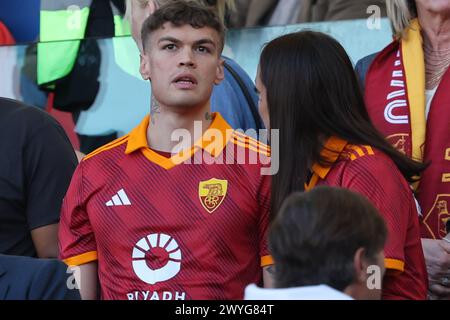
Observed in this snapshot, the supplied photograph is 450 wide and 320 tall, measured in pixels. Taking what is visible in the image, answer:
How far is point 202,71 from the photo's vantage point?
12.5 ft

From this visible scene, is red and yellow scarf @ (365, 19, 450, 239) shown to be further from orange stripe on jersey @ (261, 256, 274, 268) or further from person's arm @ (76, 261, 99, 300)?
person's arm @ (76, 261, 99, 300)

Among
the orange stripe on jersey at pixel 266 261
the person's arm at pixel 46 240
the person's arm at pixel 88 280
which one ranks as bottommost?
the person's arm at pixel 88 280

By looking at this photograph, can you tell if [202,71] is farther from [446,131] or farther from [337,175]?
[446,131]

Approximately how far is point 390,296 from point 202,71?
1032mm

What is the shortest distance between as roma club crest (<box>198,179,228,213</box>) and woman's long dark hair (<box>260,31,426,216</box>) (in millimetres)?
178

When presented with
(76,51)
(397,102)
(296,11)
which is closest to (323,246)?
(397,102)

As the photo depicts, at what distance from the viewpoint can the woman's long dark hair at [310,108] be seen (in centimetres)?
352

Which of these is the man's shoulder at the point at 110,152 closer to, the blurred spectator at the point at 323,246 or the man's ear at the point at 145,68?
the man's ear at the point at 145,68

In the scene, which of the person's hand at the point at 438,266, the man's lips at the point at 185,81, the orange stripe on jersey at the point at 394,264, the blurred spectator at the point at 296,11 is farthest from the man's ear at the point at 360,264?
the blurred spectator at the point at 296,11

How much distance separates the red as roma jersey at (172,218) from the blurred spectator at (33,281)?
0.44 m

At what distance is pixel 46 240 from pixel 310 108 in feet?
3.61

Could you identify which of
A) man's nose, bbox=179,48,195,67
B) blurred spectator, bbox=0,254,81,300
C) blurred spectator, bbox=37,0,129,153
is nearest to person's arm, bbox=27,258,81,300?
blurred spectator, bbox=0,254,81,300

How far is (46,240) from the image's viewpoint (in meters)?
3.96

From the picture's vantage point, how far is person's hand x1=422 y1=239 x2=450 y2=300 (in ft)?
12.5
